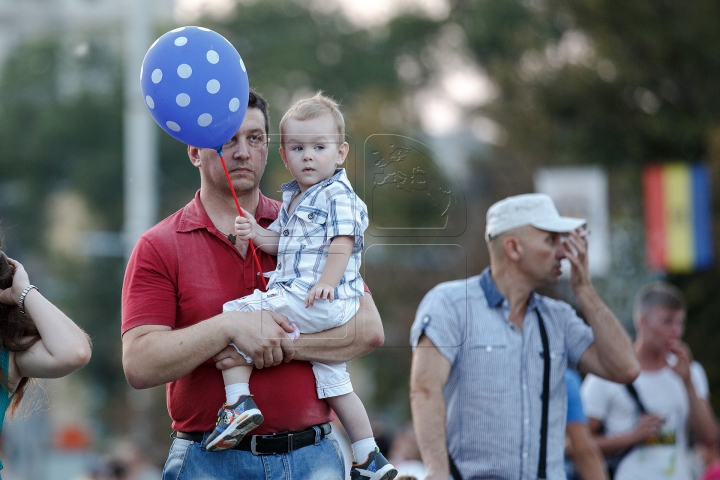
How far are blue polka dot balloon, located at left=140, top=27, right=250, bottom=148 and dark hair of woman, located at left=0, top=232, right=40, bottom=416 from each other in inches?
33.8

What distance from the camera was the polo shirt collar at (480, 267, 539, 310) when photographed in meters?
4.65

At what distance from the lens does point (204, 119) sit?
353 cm

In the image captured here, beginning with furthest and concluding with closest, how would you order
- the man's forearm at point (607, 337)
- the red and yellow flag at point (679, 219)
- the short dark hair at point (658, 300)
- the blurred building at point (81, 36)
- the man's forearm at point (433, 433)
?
the blurred building at point (81, 36), the red and yellow flag at point (679, 219), the short dark hair at point (658, 300), the man's forearm at point (607, 337), the man's forearm at point (433, 433)

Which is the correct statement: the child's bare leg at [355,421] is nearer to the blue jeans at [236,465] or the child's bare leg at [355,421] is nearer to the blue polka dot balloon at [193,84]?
the blue jeans at [236,465]

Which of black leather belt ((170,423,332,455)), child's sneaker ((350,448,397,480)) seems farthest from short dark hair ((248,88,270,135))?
child's sneaker ((350,448,397,480))

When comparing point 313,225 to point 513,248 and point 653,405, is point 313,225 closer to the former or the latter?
point 513,248

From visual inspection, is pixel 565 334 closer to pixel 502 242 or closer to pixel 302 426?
pixel 502 242

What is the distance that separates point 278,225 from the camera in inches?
149

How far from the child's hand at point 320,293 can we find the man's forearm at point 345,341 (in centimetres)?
15

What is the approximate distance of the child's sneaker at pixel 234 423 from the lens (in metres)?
3.36

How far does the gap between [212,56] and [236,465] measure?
150cm

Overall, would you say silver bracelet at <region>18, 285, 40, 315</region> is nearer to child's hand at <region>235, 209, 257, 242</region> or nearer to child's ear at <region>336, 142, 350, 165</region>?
child's hand at <region>235, 209, 257, 242</region>

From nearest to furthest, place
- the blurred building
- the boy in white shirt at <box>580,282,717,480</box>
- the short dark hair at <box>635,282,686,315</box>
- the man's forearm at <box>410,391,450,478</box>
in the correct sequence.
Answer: the man's forearm at <box>410,391,450,478</box>
the boy in white shirt at <box>580,282,717,480</box>
the short dark hair at <box>635,282,686,315</box>
the blurred building

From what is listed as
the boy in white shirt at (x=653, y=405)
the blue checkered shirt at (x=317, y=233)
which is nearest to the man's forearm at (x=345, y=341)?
the blue checkered shirt at (x=317, y=233)
